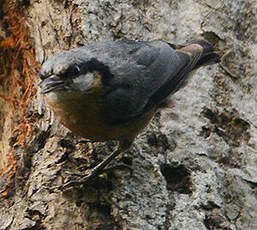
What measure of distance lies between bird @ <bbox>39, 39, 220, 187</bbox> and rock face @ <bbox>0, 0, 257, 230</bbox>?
4.8 inches

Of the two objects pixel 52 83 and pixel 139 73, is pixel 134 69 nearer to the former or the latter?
pixel 139 73

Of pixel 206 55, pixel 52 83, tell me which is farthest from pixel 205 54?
pixel 52 83

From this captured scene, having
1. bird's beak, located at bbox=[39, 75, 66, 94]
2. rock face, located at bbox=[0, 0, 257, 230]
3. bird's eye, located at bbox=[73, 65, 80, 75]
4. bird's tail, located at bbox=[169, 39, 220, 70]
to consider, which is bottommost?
rock face, located at bbox=[0, 0, 257, 230]

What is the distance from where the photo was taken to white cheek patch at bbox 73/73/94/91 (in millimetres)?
3290

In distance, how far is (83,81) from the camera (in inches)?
132

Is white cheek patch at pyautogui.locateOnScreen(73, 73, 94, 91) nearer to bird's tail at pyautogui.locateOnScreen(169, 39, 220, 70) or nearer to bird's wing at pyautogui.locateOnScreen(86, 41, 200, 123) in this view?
bird's wing at pyautogui.locateOnScreen(86, 41, 200, 123)

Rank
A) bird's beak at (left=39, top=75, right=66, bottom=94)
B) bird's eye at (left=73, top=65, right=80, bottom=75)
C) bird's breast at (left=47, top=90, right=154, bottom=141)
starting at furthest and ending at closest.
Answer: bird's breast at (left=47, top=90, right=154, bottom=141) < bird's eye at (left=73, top=65, right=80, bottom=75) < bird's beak at (left=39, top=75, right=66, bottom=94)

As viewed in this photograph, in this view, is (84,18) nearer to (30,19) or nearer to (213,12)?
(30,19)

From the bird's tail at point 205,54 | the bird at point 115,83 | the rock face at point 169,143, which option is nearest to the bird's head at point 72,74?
the bird at point 115,83

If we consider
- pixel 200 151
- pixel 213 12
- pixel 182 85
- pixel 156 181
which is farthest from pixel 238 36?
pixel 156 181

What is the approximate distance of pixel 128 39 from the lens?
4020 millimetres

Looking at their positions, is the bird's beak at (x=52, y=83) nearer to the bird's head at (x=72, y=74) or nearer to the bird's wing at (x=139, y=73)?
the bird's head at (x=72, y=74)

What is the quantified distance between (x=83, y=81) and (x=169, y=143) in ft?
2.46

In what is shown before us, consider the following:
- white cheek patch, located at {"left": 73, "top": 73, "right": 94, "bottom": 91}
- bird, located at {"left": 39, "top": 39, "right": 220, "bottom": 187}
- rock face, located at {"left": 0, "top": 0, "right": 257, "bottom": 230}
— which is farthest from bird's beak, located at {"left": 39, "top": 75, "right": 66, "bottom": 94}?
rock face, located at {"left": 0, "top": 0, "right": 257, "bottom": 230}
